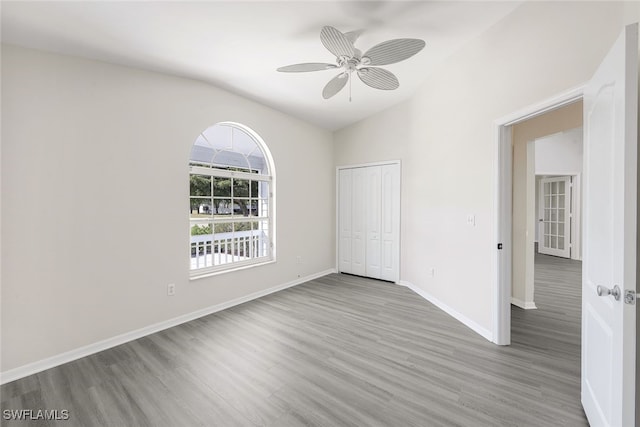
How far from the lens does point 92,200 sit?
2467mm

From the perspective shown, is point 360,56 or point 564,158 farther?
point 564,158

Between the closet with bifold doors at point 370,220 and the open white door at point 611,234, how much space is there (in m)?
2.92

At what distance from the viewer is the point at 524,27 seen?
87.7 inches

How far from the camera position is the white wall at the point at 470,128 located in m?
1.91

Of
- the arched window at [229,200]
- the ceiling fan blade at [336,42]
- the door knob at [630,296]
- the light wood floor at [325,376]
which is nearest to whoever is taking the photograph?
the door knob at [630,296]

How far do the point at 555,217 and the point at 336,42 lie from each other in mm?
8005

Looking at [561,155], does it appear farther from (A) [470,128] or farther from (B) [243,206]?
(B) [243,206]

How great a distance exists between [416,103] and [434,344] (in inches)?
124

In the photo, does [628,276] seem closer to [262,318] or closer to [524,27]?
[524,27]

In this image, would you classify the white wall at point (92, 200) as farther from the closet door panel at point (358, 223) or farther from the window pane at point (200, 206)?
the closet door panel at point (358, 223)

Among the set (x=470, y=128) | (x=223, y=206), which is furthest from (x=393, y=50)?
(x=223, y=206)

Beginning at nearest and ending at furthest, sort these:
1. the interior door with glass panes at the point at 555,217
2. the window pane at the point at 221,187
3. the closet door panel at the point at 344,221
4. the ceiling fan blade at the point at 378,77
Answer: the ceiling fan blade at the point at 378,77, the window pane at the point at 221,187, the closet door panel at the point at 344,221, the interior door with glass panes at the point at 555,217

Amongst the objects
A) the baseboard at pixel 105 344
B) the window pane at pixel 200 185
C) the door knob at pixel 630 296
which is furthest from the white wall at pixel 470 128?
the window pane at pixel 200 185

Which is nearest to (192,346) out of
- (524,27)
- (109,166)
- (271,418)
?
(271,418)
